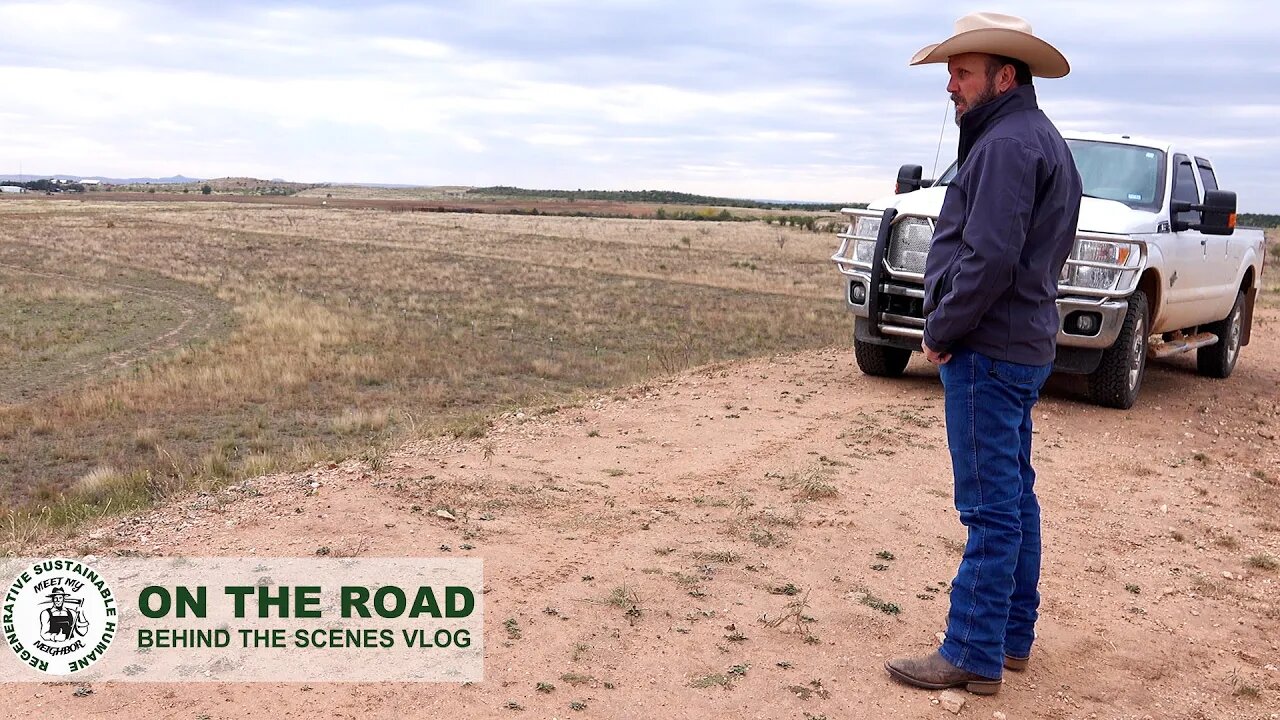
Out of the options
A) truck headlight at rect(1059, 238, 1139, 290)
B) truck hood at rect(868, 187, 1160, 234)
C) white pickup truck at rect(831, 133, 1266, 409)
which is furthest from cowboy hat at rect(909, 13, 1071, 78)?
truck headlight at rect(1059, 238, 1139, 290)

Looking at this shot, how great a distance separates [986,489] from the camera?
3.77 meters

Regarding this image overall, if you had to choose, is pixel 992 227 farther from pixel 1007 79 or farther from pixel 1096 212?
pixel 1096 212

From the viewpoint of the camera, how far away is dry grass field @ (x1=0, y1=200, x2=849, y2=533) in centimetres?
1038

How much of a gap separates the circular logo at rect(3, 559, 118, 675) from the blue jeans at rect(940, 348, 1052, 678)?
10.3 feet

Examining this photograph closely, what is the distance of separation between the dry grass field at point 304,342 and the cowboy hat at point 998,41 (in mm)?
4733

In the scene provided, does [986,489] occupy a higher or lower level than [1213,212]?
lower

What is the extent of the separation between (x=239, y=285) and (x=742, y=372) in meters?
18.2

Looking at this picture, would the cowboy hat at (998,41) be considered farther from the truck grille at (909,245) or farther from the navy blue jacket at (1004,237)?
the truck grille at (909,245)

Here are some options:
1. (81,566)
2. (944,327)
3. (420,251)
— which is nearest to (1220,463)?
(944,327)

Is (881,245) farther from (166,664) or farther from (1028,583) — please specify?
(166,664)

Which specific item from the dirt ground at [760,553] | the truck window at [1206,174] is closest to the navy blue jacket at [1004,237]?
the dirt ground at [760,553]

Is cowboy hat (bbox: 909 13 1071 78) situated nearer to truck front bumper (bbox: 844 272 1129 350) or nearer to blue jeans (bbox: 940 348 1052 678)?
blue jeans (bbox: 940 348 1052 678)

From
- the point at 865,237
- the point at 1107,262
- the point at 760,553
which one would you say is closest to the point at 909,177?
the point at 865,237

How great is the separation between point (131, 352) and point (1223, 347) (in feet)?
47.4
